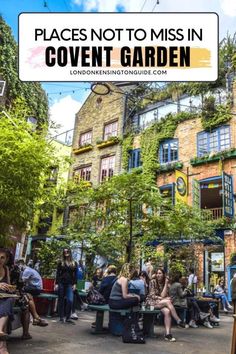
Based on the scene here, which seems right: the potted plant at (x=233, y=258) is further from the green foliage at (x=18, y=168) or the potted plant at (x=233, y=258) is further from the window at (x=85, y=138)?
the window at (x=85, y=138)

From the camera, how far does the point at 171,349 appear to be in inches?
243

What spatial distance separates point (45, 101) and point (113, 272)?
1451 centimetres

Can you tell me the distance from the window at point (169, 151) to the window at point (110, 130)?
4.34m

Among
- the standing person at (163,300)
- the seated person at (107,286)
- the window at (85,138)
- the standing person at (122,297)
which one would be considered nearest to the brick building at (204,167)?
the window at (85,138)

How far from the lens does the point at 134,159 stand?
2344 centimetres

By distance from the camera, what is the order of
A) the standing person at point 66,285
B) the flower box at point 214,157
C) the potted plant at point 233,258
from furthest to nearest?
1. the flower box at point 214,157
2. the potted plant at point 233,258
3. the standing person at point 66,285

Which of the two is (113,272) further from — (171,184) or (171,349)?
(171,184)

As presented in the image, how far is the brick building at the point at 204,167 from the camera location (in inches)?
702

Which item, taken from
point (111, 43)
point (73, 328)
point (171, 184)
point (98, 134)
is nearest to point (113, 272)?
point (73, 328)

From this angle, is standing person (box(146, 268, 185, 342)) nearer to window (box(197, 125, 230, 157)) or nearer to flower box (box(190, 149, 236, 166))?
flower box (box(190, 149, 236, 166))

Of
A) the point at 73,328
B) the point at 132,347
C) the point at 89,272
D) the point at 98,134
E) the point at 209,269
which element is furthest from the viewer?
the point at 98,134

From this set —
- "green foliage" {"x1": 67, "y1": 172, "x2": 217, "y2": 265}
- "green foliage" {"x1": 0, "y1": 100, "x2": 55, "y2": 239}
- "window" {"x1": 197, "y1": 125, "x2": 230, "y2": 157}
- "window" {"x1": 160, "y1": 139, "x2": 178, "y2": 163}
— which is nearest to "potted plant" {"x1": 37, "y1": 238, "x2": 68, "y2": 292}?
"green foliage" {"x1": 67, "y1": 172, "x2": 217, "y2": 265}

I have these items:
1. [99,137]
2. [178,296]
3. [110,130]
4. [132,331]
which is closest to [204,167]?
[110,130]

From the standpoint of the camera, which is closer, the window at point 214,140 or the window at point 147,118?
the window at point 214,140
